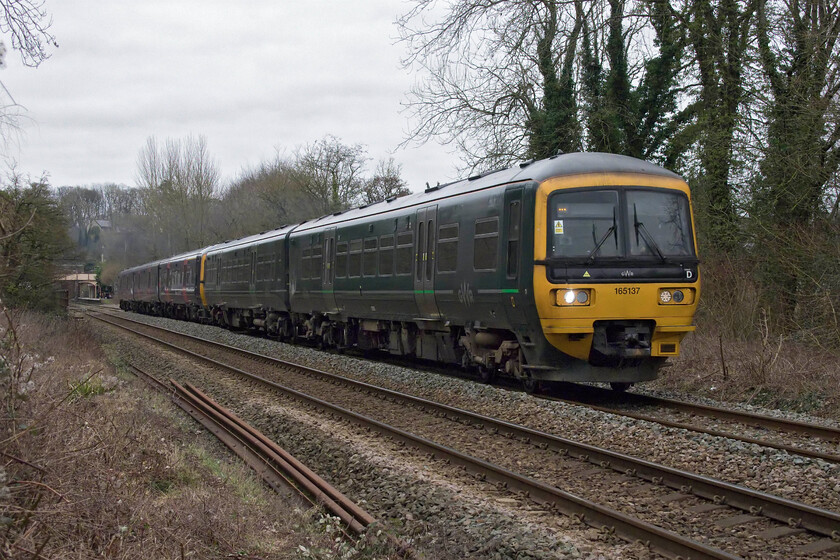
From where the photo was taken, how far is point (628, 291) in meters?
9.61

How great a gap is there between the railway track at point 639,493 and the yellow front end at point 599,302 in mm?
1618

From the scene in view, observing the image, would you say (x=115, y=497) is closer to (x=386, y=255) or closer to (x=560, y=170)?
(x=560, y=170)

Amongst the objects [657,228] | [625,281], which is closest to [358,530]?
[625,281]

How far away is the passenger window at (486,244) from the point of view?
35.2 ft

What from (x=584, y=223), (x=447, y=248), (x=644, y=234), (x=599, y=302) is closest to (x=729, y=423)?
(x=599, y=302)

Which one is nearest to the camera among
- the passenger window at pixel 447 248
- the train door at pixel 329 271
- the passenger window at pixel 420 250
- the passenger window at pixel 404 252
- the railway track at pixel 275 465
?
the railway track at pixel 275 465

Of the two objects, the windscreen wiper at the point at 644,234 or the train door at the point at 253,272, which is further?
the train door at the point at 253,272

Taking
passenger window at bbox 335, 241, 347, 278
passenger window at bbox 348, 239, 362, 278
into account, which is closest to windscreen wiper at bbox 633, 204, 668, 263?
passenger window at bbox 348, 239, 362, 278

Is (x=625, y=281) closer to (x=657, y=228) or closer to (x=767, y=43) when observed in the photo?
(x=657, y=228)

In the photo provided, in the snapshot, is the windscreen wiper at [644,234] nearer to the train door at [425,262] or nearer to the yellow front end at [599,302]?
the yellow front end at [599,302]

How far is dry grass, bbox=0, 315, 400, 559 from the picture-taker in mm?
4188

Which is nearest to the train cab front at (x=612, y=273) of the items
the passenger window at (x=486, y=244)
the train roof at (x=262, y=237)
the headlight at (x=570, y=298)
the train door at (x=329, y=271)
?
the headlight at (x=570, y=298)

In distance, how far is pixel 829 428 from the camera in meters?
7.64

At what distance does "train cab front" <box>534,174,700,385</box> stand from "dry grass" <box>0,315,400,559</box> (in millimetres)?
4236
